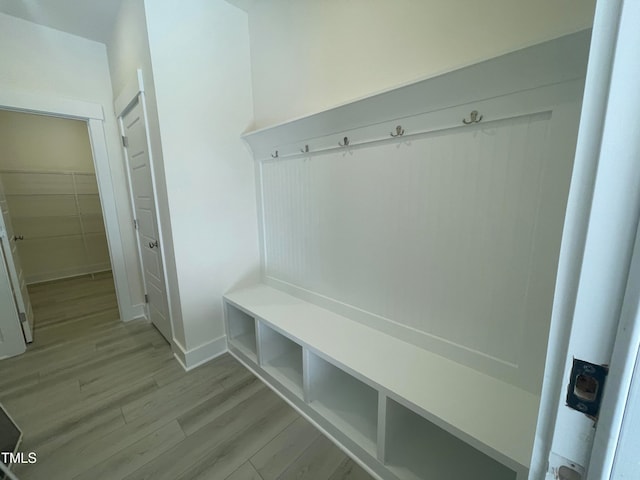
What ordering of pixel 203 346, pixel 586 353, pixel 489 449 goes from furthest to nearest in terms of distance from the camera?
1. pixel 203 346
2. pixel 489 449
3. pixel 586 353

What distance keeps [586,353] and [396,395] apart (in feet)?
2.92

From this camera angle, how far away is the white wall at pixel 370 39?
35.9 inches

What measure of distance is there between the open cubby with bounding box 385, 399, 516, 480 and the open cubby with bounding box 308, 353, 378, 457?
13cm

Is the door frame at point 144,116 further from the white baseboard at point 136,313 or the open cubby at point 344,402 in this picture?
the open cubby at point 344,402

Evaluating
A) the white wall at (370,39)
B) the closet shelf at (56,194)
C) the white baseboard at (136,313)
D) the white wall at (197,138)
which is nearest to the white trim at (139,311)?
the white baseboard at (136,313)

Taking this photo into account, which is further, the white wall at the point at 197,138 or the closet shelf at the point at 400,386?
the white wall at the point at 197,138

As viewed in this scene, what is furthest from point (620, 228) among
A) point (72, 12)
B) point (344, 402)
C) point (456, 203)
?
point (72, 12)

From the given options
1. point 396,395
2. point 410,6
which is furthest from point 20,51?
point 396,395

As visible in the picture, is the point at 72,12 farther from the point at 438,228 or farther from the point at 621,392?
the point at 621,392

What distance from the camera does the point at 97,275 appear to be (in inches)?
165

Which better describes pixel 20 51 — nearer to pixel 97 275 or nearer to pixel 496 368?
pixel 97 275

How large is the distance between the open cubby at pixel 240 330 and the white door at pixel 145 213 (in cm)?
52

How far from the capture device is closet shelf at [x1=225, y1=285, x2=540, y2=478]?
90 centimetres

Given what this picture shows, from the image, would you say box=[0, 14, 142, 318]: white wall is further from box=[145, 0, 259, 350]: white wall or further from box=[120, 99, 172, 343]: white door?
box=[145, 0, 259, 350]: white wall
